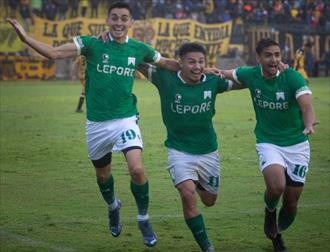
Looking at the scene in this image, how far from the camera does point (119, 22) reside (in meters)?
10.3

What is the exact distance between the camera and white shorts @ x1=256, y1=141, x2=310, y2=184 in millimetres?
9648

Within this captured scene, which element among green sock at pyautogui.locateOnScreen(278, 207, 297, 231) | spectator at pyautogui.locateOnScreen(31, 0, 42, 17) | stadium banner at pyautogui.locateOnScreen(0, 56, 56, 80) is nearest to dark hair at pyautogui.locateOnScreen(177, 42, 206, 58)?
green sock at pyautogui.locateOnScreen(278, 207, 297, 231)

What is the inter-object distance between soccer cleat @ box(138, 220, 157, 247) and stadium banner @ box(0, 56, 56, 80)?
3126 centimetres

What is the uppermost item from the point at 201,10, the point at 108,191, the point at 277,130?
the point at 277,130

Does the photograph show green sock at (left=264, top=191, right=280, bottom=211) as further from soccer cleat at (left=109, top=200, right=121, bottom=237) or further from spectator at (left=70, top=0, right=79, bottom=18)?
spectator at (left=70, top=0, right=79, bottom=18)

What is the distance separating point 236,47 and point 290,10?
544 centimetres

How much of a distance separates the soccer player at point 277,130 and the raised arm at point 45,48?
1.80 m

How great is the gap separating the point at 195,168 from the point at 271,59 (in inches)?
57.1

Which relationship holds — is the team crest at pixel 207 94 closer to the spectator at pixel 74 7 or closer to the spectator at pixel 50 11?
the spectator at pixel 50 11

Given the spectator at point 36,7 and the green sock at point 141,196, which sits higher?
the green sock at point 141,196

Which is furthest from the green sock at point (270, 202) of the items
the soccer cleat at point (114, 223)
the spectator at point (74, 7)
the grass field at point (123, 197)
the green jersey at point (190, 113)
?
the spectator at point (74, 7)

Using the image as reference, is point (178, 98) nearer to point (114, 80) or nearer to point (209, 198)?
point (114, 80)

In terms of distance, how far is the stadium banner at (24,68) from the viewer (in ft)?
133

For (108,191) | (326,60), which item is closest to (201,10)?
(326,60)
